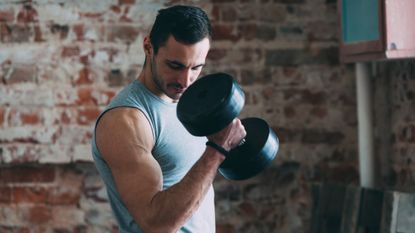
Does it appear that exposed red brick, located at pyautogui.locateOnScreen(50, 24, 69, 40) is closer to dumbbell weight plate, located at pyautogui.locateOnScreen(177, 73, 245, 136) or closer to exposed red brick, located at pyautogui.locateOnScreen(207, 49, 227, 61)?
exposed red brick, located at pyautogui.locateOnScreen(207, 49, 227, 61)

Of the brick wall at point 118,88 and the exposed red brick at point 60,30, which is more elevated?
the exposed red brick at point 60,30

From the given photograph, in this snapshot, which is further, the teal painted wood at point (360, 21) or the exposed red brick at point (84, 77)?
the exposed red brick at point (84, 77)

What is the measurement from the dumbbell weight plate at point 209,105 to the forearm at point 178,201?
111 millimetres

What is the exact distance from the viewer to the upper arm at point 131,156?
80.1 inches

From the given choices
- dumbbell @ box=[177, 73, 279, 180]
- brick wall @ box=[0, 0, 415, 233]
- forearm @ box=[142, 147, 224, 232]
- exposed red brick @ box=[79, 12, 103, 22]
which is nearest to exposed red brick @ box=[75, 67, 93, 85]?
brick wall @ box=[0, 0, 415, 233]

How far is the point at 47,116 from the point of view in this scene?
3.84 m

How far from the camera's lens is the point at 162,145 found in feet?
7.05

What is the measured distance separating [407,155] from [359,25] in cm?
61

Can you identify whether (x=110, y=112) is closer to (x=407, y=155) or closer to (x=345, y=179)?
(x=407, y=155)

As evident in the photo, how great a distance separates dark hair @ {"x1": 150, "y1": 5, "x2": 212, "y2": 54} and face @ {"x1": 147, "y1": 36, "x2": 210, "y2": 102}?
1 centimetres

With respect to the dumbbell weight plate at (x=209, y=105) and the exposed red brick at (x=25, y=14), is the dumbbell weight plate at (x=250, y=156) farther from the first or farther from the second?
the exposed red brick at (x=25, y=14)

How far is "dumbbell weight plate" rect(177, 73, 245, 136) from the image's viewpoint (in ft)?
6.89

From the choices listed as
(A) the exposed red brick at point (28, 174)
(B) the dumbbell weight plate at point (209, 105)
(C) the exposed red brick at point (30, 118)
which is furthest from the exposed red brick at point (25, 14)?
(B) the dumbbell weight plate at point (209, 105)

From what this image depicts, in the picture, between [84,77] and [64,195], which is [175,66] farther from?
[64,195]
